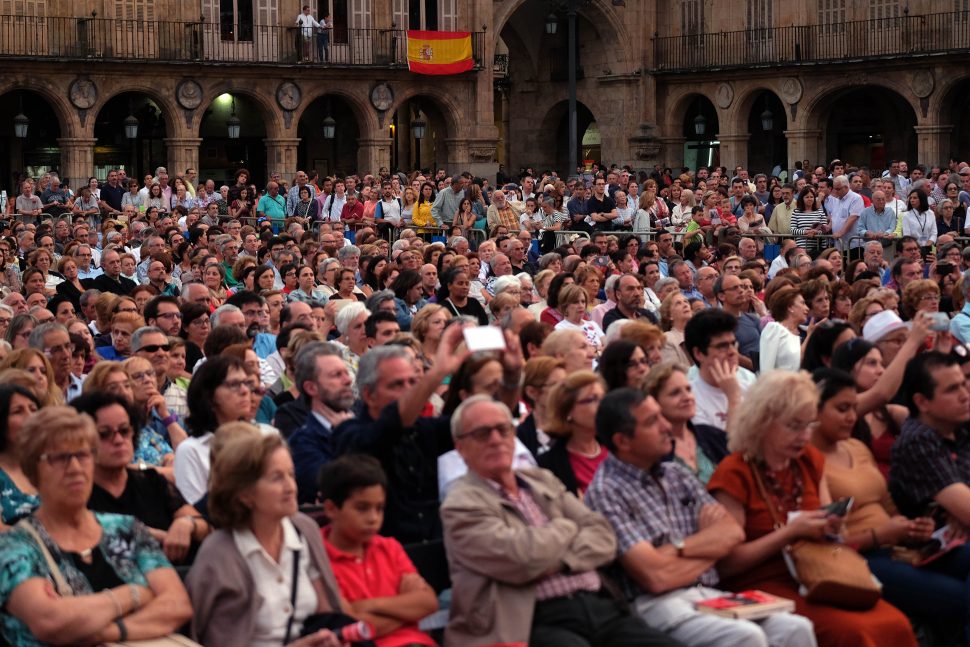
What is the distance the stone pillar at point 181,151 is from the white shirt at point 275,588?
2953 cm

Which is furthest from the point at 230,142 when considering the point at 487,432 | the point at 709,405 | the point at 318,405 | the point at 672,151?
the point at 487,432

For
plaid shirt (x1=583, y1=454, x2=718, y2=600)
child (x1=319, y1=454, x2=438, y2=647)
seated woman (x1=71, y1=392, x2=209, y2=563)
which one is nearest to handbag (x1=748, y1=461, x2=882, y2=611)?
plaid shirt (x1=583, y1=454, x2=718, y2=600)

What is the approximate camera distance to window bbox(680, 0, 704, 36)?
126 ft

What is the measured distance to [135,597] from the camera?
5.83 meters

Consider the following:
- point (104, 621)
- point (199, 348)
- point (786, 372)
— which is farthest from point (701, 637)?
point (199, 348)

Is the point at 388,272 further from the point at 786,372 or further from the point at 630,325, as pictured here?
the point at 786,372

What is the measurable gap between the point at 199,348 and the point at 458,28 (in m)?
27.2

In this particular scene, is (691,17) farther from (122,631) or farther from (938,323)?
(122,631)

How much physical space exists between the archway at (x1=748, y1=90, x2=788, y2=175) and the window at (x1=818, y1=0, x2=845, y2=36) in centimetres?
249

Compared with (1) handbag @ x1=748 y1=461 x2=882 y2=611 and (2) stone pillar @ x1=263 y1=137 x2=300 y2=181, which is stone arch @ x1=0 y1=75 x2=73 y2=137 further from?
(1) handbag @ x1=748 y1=461 x2=882 y2=611

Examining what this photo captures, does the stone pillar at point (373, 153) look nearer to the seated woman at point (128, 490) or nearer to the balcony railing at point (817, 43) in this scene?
the balcony railing at point (817, 43)

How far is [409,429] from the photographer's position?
6980mm

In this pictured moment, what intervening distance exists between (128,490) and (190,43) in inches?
1143

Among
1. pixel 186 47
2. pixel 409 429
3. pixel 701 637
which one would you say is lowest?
pixel 701 637
